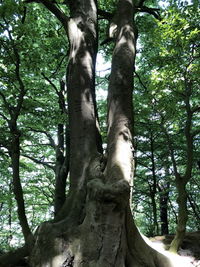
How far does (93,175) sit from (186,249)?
256 cm

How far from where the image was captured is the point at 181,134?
1001 cm

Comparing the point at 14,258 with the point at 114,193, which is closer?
the point at 114,193

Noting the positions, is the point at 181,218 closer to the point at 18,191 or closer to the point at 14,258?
Answer: the point at 14,258

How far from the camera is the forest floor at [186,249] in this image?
4066mm

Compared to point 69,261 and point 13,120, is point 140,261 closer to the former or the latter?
point 69,261

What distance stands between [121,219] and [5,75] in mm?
4918

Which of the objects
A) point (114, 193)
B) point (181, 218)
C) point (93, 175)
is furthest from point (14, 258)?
point (181, 218)

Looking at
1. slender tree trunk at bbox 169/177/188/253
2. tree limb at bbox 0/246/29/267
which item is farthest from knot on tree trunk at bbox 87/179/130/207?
slender tree trunk at bbox 169/177/188/253

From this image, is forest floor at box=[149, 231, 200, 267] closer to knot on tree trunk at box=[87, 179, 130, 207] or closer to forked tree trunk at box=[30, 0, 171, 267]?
forked tree trunk at box=[30, 0, 171, 267]

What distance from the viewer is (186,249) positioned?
4793 mm

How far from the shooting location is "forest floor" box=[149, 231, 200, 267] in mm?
4066

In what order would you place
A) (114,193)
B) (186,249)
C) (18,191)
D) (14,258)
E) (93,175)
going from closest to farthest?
(114,193), (93,175), (14,258), (18,191), (186,249)

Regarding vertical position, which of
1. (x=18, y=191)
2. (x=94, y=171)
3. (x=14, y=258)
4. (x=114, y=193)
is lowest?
(x=14, y=258)

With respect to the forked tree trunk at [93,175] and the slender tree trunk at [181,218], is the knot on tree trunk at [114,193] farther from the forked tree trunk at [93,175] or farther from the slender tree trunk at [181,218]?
the slender tree trunk at [181,218]
